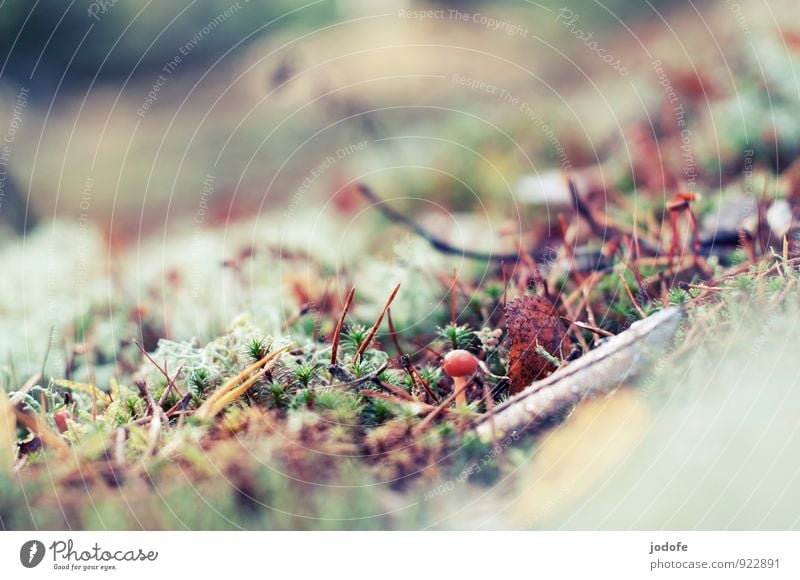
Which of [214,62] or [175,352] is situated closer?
[175,352]

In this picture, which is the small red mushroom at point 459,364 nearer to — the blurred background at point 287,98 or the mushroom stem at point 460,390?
the mushroom stem at point 460,390

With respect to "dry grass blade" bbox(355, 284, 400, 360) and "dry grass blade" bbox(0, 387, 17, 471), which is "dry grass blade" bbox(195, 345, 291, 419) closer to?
"dry grass blade" bbox(355, 284, 400, 360)

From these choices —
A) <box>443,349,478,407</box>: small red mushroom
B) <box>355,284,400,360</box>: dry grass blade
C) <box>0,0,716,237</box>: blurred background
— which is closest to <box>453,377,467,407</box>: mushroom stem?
<box>443,349,478,407</box>: small red mushroom

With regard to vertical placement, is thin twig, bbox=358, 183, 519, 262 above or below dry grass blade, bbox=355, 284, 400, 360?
above

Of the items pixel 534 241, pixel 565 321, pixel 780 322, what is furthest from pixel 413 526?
pixel 780 322
